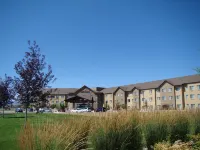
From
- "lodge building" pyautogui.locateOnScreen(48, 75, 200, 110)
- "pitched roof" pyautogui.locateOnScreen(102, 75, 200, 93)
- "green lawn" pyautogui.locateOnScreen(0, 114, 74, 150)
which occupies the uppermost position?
"pitched roof" pyautogui.locateOnScreen(102, 75, 200, 93)

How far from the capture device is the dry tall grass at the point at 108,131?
3666mm

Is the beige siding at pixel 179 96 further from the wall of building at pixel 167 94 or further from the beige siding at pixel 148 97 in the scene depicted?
the beige siding at pixel 148 97

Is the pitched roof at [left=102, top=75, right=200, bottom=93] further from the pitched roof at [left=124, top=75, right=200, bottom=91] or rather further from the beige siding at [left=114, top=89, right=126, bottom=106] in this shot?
the beige siding at [left=114, top=89, right=126, bottom=106]

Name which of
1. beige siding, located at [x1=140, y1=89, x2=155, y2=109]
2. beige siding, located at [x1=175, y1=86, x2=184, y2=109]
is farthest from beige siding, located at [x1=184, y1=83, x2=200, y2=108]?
beige siding, located at [x1=140, y1=89, x2=155, y2=109]

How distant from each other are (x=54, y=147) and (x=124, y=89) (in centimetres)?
6711

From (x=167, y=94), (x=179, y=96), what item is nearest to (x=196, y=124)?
(x=179, y=96)

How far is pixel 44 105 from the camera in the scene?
1391 cm

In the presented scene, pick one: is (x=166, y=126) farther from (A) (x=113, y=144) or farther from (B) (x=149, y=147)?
(A) (x=113, y=144)

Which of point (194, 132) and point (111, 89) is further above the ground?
point (111, 89)

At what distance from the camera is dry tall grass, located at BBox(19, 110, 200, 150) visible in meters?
3.67

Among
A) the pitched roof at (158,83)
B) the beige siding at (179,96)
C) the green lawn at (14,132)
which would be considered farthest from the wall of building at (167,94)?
the green lawn at (14,132)

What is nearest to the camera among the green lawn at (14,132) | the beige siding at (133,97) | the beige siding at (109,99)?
the green lawn at (14,132)

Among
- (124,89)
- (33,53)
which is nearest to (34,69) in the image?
(33,53)

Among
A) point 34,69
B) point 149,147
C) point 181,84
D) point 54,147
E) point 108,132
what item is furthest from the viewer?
point 181,84
